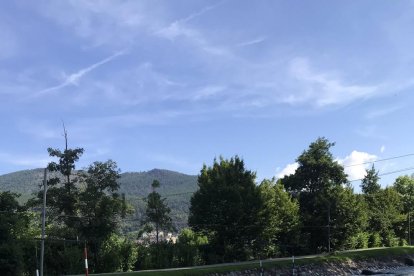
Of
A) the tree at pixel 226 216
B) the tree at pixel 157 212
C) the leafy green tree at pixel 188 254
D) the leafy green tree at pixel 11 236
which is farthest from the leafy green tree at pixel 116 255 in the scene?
the tree at pixel 226 216

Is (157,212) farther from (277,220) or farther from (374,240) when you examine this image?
(374,240)

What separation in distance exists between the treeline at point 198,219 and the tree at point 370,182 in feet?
104

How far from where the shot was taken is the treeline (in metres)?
46.0

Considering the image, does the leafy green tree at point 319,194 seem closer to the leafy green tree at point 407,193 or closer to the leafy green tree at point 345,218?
the leafy green tree at point 345,218

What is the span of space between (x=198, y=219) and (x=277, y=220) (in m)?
11.3

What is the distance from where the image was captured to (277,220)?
209 feet

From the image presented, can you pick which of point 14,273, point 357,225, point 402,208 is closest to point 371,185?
point 402,208

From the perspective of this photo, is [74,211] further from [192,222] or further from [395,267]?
[395,267]

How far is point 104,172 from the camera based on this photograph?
173 feet

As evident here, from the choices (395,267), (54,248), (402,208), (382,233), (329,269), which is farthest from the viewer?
(402,208)

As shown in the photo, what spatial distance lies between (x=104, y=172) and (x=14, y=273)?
1636 centimetres

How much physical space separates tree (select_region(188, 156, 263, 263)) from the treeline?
12 centimetres

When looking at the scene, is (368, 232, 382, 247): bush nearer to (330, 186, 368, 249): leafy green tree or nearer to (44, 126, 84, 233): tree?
(330, 186, 368, 249): leafy green tree

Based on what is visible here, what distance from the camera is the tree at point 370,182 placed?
368ft
